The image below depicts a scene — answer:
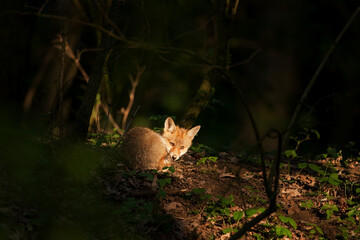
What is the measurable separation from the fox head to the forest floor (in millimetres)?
325

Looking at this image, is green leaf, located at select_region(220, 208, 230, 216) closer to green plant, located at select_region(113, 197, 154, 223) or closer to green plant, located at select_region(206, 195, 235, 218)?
green plant, located at select_region(206, 195, 235, 218)

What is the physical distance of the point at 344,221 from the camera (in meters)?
5.41

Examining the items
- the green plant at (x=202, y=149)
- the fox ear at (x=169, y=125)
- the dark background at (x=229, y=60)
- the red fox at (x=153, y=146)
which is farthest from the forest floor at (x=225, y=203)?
the dark background at (x=229, y=60)

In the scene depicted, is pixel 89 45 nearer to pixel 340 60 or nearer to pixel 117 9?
pixel 117 9

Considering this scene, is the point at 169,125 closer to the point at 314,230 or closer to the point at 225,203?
the point at 225,203

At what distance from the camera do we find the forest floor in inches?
176

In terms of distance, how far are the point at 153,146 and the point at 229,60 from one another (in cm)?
294

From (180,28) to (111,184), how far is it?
4.19 metres

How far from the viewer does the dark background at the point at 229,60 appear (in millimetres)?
4820

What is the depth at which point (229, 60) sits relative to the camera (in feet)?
24.6

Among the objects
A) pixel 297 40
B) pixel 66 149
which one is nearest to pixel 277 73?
pixel 297 40

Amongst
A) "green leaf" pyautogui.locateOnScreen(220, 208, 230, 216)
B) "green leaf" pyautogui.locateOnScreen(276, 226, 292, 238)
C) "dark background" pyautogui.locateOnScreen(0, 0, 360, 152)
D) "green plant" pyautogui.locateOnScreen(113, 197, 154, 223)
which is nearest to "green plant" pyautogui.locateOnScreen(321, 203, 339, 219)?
"green leaf" pyautogui.locateOnScreen(276, 226, 292, 238)

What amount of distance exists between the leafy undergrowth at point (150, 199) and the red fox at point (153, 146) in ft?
0.79

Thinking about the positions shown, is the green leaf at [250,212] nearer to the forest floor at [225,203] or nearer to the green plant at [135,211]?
the forest floor at [225,203]
